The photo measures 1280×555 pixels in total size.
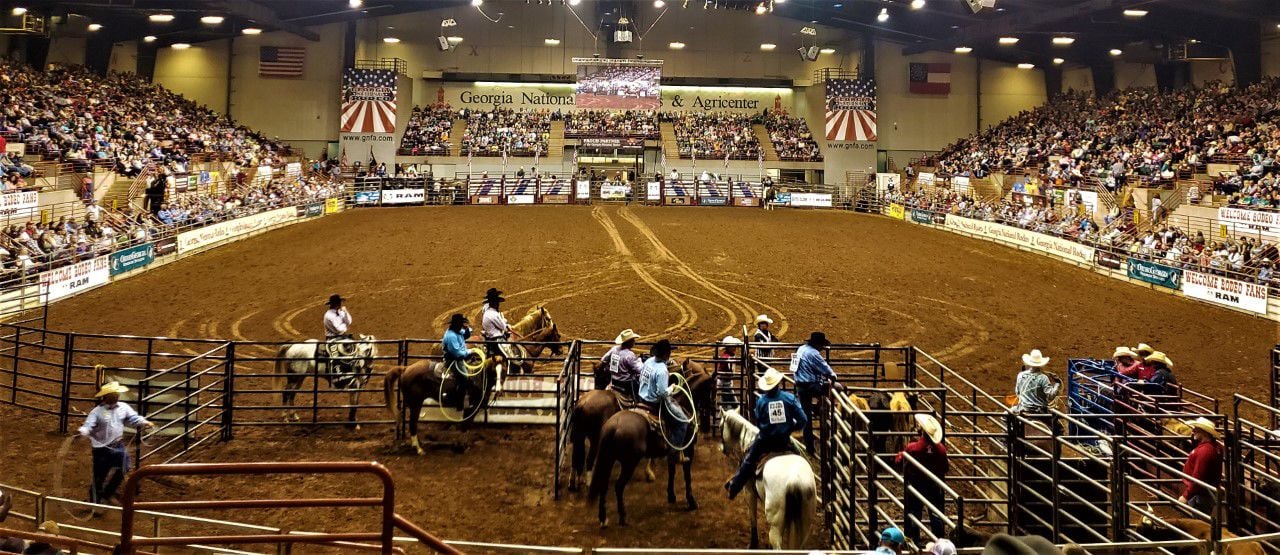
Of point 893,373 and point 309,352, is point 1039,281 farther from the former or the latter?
point 309,352

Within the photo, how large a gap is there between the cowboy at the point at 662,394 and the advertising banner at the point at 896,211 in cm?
3146

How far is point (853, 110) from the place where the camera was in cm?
4834

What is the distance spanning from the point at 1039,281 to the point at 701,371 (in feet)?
53.3

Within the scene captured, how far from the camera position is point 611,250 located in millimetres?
26828

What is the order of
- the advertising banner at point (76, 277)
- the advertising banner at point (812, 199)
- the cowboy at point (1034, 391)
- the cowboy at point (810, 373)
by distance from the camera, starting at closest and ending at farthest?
the cowboy at point (810, 373), the cowboy at point (1034, 391), the advertising banner at point (76, 277), the advertising banner at point (812, 199)

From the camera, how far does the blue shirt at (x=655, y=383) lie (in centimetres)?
883

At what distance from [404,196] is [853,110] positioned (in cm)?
2604

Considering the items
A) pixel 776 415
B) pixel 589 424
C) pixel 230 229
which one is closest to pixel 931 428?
pixel 776 415

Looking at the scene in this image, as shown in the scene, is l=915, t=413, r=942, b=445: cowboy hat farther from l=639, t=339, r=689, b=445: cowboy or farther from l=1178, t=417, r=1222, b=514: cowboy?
l=639, t=339, r=689, b=445: cowboy

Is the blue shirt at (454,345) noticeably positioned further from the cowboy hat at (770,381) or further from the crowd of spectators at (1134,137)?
the crowd of spectators at (1134,137)

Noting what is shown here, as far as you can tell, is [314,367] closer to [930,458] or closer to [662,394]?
[662,394]

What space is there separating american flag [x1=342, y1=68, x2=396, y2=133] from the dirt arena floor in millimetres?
15793

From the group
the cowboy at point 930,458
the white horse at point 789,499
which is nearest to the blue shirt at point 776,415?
the white horse at point 789,499

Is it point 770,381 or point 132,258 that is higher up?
point 132,258
